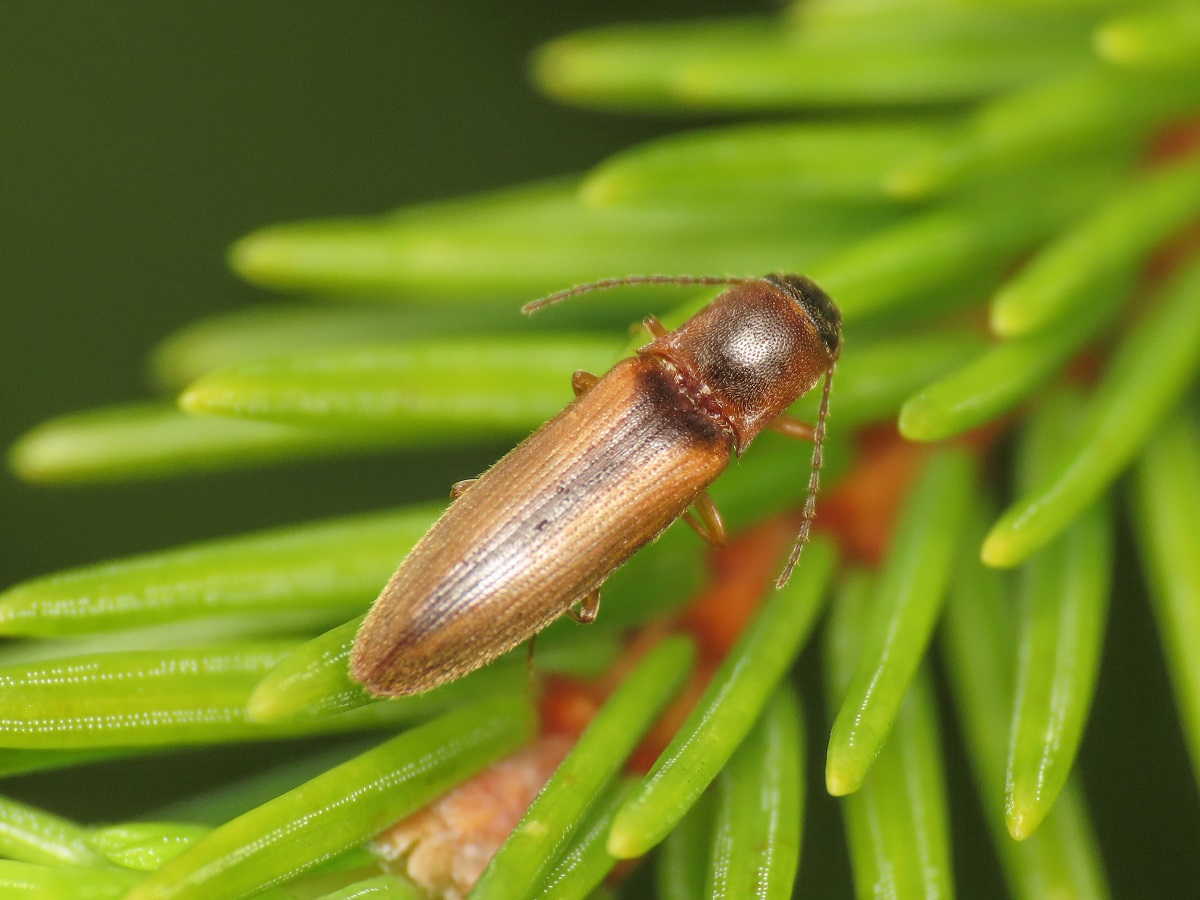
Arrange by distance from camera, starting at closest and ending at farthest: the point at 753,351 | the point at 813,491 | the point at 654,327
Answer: the point at 813,491 → the point at 654,327 → the point at 753,351

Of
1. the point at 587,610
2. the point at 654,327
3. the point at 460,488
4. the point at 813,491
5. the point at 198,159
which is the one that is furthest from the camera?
the point at 198,159

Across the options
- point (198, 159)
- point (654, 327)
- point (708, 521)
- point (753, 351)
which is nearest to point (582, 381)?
point (654, 327)

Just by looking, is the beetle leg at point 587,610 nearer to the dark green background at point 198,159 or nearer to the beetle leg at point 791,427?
the beetle leg at point 791,427

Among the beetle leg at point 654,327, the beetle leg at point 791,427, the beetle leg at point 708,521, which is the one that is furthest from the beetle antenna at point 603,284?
the beetle leg at point 708,521

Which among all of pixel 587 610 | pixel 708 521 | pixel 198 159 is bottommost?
pixel 587 610

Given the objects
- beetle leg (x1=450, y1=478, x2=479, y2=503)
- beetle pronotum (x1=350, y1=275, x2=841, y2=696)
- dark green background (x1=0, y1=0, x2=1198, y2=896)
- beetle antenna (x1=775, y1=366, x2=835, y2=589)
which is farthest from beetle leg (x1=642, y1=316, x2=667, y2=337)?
dark green background (x1=0, y1=0, x2=1198, y2=896)

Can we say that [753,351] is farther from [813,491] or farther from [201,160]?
[201,160]
